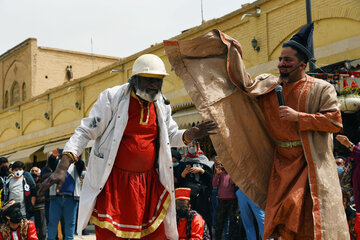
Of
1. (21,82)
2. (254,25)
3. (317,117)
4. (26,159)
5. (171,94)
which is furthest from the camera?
(21,82)

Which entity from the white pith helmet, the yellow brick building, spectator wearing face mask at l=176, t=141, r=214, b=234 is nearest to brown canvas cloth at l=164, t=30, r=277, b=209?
the white pith helmet

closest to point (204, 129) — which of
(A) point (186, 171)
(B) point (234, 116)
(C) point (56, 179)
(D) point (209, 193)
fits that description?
(B) point (234, 116)

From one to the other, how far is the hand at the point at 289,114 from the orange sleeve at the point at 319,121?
4 cm

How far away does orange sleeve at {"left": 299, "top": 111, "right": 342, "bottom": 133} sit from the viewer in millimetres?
4277

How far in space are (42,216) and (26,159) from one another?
21.7 m

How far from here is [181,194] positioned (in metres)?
8.17

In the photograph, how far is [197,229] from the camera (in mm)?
7652

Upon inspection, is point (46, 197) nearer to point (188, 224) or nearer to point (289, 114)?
point (188, 224)

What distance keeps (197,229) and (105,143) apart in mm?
3443

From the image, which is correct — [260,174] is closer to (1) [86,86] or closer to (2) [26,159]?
(1) [86,86]

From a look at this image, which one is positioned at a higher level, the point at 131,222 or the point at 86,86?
the point at 86,86

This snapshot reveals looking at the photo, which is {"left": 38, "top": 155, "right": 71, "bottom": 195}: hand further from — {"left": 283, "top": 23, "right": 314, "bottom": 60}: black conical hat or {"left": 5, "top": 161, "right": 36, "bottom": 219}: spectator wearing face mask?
{"left": 5, "top": 161, "right": 36, "bottom": 219}: spectator wearing face mask

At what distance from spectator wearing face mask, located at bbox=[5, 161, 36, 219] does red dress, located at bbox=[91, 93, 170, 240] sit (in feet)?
19.6

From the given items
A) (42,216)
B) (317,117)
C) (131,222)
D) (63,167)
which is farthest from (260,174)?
(42,216)
